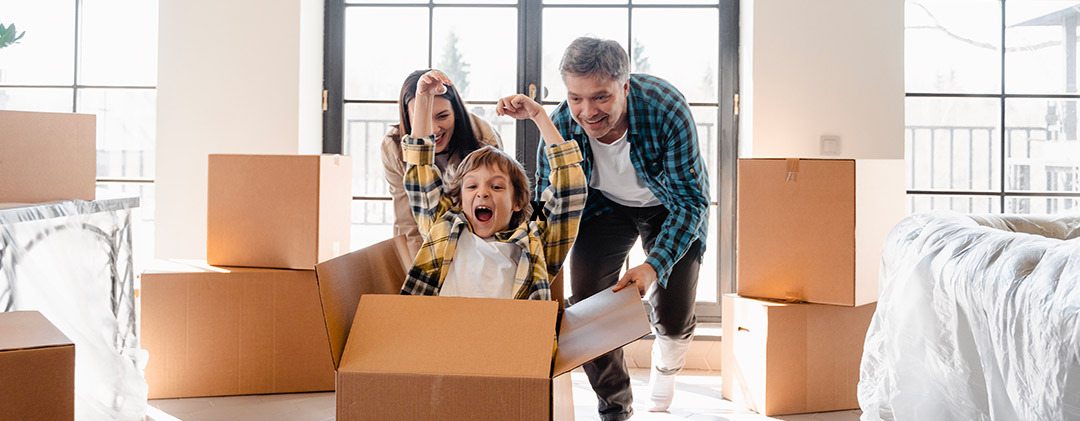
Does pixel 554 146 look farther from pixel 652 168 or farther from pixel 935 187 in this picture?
pixel 935 187

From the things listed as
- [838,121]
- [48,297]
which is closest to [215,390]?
[48,297]

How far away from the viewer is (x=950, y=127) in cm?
288

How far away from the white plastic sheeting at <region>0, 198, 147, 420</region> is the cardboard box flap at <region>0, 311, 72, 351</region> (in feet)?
2.19

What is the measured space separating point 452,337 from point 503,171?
2.23 feet

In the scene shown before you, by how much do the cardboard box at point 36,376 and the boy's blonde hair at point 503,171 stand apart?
92 cm

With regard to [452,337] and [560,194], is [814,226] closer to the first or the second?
[560,194]

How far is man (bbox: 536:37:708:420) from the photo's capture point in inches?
66.6

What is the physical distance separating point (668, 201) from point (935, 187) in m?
1.51

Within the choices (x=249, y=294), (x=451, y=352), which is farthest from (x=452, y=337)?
(x=249, y=294)

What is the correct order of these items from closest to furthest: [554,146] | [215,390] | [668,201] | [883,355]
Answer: [883,355]
[554,146]
[668,201]
[215,390]

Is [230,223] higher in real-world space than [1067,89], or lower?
lower

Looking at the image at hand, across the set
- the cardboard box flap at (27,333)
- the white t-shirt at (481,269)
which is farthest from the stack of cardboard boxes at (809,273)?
the cardboard box flap at (27,333)

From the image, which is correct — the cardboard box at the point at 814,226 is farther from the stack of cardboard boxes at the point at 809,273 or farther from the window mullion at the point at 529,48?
the window mullion at the point at 529,48

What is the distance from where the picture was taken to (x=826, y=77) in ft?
8.93
